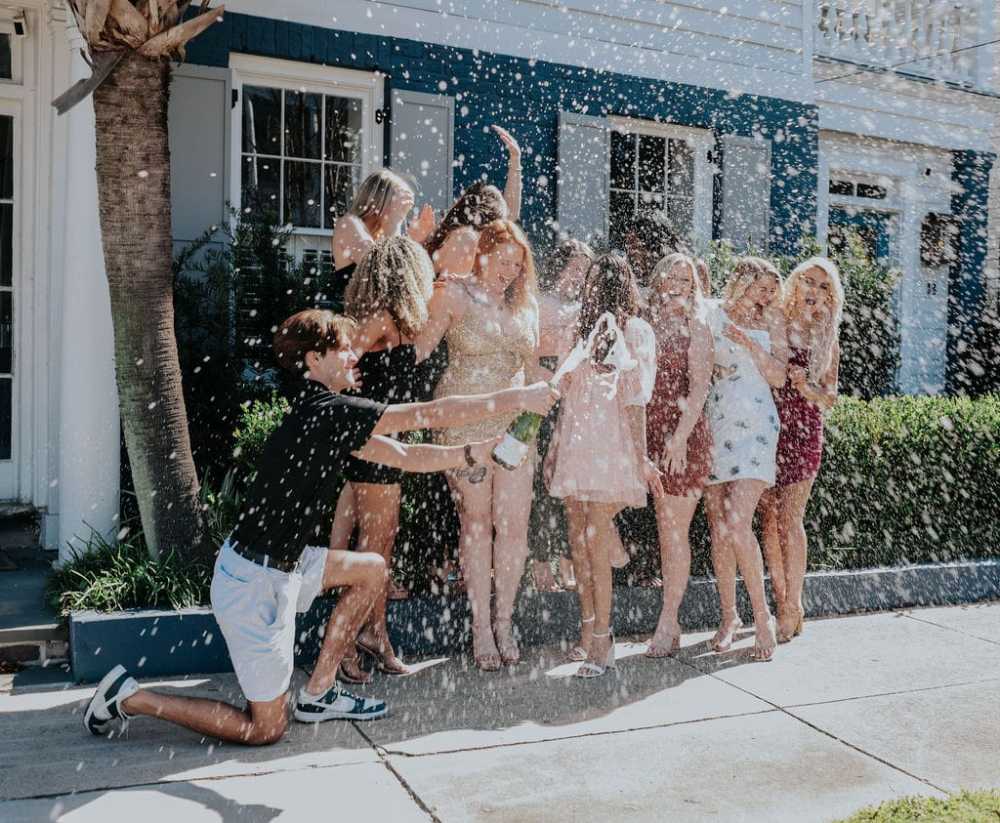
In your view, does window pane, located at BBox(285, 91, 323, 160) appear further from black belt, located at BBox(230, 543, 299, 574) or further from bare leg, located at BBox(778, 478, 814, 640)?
black belt, located at BBox(230, 543, 299, 574)

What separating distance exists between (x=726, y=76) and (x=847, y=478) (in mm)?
4808

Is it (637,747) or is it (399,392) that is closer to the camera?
(637,747)

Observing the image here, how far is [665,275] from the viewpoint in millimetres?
5281

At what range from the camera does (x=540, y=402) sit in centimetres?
380

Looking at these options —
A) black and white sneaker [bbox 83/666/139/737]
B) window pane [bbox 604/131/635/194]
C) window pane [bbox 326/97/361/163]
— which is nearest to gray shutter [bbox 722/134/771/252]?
window pane [bbox 604/131/635/194]

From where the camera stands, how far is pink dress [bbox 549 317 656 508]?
4984mm

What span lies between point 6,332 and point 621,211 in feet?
17.3

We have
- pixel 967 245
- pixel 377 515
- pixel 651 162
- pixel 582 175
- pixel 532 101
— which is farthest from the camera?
pixel 967 245

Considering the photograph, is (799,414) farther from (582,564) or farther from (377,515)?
(377,515)

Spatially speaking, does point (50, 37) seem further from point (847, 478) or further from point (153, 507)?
point (847, 478)

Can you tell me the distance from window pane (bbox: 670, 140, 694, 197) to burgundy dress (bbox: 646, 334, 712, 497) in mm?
5088

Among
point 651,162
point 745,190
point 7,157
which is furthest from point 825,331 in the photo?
point 7,157

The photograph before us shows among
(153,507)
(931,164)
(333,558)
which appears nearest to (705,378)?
(333,558)

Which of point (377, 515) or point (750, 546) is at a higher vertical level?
point (377, 515)
